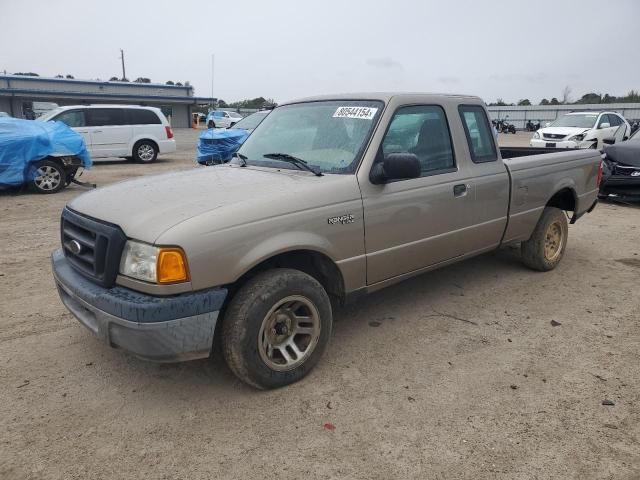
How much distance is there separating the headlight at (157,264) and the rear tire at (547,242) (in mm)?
3910

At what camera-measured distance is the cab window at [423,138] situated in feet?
12.1

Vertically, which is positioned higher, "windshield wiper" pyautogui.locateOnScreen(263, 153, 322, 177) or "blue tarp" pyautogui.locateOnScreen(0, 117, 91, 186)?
"windshield wiper" pyautogui.locateOnScreen(263, 153, 322, 177)

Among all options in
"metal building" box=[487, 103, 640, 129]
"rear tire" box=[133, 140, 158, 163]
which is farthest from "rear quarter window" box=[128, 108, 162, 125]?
"metal building" box=[487, 103, 640, 129]

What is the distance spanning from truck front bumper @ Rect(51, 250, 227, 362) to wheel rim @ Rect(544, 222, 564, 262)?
3922 millimetres

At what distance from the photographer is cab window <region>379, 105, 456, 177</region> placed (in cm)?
370

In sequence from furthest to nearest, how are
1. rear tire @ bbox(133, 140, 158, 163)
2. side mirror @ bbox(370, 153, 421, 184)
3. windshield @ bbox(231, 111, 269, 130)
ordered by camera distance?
rear tire @ bbox(133, 140, 158, 163) < windshield @ bbox(231, 111, 269, 130) < side mirror @ bbox(370, 153, 421, 184)

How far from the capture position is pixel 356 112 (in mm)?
3738

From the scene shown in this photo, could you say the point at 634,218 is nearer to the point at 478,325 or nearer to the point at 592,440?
the point at 478,325

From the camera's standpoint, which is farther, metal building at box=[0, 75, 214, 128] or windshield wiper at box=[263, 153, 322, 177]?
metal building at box=[0, 75, 214, 128]

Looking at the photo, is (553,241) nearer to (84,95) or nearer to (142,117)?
(142,117)

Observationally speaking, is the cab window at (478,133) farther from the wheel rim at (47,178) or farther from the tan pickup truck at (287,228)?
the wheel rim at (47,178)

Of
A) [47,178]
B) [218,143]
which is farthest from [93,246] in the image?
[218,143]

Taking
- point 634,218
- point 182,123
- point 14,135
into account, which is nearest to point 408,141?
point 634,218

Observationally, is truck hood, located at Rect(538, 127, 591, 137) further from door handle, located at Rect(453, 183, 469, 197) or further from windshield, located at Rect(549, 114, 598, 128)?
door handle, located at Rect(453, 183, 469, 197)
